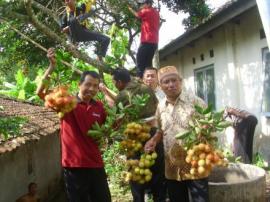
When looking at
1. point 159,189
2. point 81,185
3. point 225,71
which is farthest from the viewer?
point 225,71

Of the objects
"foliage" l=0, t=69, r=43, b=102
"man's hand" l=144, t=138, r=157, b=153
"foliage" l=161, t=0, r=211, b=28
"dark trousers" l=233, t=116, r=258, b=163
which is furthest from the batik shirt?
"foliage" l=0, t=69, r=43, b=102

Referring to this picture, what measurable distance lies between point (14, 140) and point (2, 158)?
2.17 ft

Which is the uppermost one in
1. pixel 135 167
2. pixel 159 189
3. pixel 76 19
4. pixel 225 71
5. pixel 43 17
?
pixel 43 17

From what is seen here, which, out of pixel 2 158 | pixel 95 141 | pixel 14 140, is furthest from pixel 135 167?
pixel 2 158

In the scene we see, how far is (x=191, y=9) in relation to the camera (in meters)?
9.03

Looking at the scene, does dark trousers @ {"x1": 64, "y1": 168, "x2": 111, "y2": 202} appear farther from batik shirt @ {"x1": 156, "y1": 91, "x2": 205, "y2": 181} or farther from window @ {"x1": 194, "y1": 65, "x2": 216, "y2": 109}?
window @ {"x1": 194, "y1": 65, "x2": 216, "y2": 109}

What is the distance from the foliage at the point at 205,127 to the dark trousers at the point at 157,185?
1176 mm

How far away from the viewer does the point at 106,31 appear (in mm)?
10266

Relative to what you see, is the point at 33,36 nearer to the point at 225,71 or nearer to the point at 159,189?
the point at 225,71

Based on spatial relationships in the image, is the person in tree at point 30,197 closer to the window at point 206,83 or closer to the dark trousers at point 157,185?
the dark trousers at point 157,185

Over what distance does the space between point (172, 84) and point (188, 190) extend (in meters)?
1.00

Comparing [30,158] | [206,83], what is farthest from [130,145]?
[206,83]

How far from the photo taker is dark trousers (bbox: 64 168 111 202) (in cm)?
374

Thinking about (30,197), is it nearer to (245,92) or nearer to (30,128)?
(30,128)
